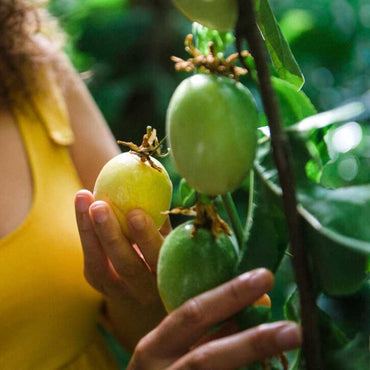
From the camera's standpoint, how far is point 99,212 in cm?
48

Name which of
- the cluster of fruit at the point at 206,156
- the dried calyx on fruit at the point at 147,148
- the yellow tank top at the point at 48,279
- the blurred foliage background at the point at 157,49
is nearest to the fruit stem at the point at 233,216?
the cluster of fruit at the point at 206,156

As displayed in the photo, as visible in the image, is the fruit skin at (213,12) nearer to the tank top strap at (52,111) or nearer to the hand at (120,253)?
the hand at (120,253)

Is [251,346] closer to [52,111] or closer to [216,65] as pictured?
[216,65]

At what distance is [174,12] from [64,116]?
3.80 feet

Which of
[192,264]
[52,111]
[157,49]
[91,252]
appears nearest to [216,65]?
[192,264]

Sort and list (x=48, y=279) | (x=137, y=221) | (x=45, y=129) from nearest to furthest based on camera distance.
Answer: (x=137, y=221), (x=48, y=279), (x=45, y=129)

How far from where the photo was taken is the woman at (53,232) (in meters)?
0.66

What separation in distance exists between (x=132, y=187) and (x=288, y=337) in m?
0.20

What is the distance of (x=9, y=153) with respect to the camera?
101 cm

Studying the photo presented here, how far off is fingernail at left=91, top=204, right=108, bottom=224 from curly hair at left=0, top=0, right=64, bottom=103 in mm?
654

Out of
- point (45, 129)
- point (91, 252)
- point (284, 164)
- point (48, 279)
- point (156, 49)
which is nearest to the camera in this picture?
point (284, 164)

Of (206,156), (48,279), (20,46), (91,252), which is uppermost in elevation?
(20,46)

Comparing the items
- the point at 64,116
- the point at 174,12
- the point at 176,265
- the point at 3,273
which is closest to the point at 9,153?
the point at 64,116

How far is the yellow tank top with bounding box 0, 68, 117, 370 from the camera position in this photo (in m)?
0.88
